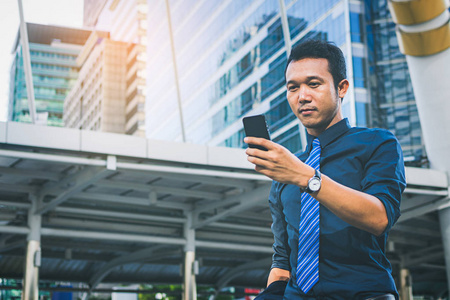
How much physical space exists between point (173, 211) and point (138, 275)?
10002 millimetres

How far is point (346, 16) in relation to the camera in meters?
55.7

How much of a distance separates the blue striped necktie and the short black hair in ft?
1.05

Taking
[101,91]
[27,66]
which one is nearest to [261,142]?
[27,66]

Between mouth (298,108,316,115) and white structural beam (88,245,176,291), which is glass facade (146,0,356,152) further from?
mouth (298,108,316,115)

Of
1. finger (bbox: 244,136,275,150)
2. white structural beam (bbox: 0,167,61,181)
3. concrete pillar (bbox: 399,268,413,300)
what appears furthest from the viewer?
concrete pillar (bbox: 399,268,413,300)

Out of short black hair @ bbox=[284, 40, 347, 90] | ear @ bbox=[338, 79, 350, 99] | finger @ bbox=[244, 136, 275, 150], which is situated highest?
short black hair @ bbox=[284, 40, 347, 90]

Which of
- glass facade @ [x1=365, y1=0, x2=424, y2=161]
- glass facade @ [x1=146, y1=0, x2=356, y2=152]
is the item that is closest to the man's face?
glass facade @ [x1=146, y1=0, x2=356, y2=152]

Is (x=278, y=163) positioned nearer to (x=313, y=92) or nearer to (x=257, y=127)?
(x=257, y=127)

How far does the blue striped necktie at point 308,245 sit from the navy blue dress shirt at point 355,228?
17 millimetres

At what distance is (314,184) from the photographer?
5.75 feet

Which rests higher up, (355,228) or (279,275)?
(355,228)

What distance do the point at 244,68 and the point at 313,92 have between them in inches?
2600

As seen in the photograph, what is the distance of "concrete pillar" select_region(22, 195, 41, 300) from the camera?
16.0 metres

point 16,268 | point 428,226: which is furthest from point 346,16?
point 16,268
